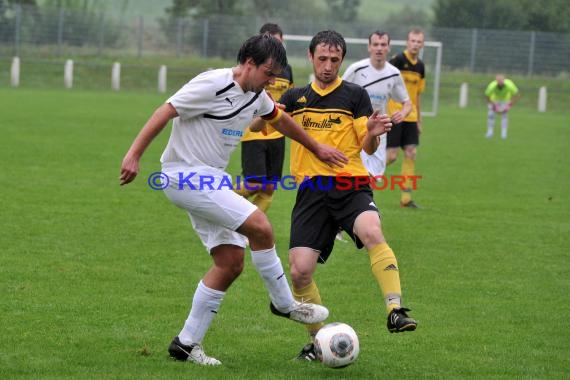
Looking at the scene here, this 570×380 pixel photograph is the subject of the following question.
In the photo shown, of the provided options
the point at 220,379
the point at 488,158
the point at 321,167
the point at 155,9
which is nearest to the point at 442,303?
the point at 321,167

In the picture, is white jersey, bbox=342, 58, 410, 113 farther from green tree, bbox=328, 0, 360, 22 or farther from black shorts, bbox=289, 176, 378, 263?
green tree, bbox=328, 0, 360, 22

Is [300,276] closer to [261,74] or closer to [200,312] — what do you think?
[200,312]

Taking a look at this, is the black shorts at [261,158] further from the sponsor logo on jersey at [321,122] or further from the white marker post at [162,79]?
the white marker post at [162,79]

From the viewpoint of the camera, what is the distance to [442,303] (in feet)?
25.0

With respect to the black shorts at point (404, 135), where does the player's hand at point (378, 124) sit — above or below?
above

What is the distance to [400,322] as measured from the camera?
550cm

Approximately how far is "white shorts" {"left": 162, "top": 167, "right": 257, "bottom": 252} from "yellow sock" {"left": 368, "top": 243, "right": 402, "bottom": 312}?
0.77m

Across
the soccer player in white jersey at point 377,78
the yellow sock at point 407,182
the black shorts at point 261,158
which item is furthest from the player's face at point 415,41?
the black shorts at point 261,158

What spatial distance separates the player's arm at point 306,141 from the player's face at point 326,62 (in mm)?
432

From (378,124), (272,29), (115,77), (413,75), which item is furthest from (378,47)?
(115,77)

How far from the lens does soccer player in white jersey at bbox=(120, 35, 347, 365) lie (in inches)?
217

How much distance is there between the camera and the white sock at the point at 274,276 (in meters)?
5.71

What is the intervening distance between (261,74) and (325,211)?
1.07m

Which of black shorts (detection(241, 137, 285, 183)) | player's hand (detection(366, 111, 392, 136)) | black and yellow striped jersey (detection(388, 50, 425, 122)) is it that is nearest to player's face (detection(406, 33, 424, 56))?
black and yellow striped jersey (detection(388, 50, 425, 122))
